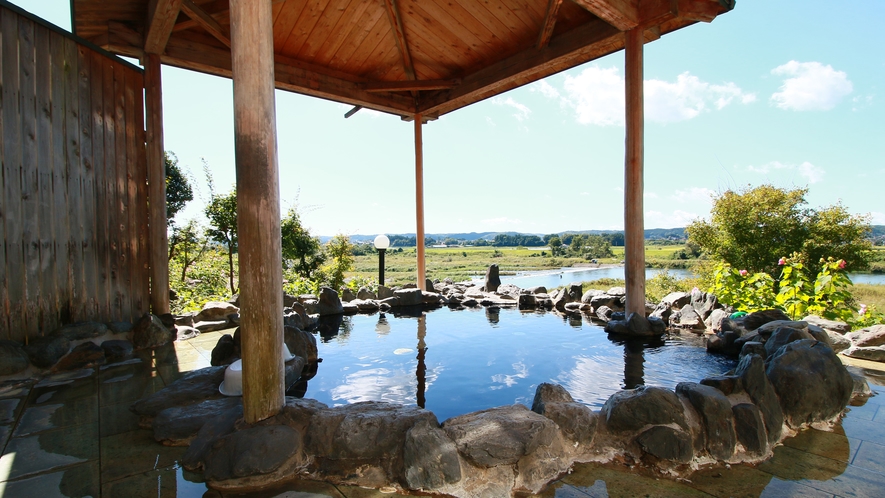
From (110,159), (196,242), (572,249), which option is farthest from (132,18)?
(572,249)

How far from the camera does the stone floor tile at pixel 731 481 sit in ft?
5.52

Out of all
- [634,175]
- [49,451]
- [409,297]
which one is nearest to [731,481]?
[49,451]

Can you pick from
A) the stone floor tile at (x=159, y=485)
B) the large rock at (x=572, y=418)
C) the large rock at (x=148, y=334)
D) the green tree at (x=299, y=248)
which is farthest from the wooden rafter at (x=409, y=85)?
the stone floor tile at (x=159, y=485)

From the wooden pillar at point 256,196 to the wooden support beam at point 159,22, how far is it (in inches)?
110

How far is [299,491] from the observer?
1.73m

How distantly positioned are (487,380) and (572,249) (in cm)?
2493

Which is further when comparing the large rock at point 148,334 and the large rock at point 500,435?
the large rock at point 148,334

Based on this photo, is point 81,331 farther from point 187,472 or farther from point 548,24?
point 548,24

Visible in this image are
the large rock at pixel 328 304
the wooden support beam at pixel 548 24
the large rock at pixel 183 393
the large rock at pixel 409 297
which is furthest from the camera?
the large rock at pixel 409 297

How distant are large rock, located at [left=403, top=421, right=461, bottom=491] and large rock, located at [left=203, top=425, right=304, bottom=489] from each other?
54 centimetres

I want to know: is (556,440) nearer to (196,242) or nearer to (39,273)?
(39,273)

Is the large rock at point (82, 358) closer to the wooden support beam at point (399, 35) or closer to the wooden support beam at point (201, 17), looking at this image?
the wooden support beam at point (201, 17)

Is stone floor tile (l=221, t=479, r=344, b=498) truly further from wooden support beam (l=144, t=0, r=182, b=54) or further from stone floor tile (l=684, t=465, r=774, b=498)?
wooden support beam (l=144, t=0, r=182, b=54)

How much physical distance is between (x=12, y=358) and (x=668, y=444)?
14.8 feet
